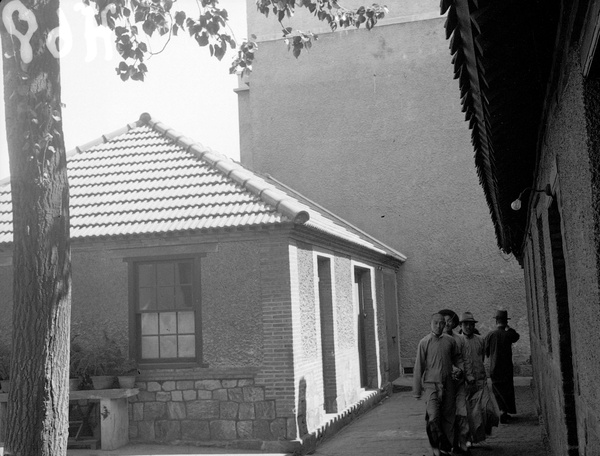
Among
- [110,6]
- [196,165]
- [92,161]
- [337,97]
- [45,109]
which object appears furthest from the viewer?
[337,97]

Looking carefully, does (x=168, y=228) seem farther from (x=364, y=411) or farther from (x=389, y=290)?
(x=389, y=290)

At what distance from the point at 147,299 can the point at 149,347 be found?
77cm

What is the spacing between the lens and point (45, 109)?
6.14 meters

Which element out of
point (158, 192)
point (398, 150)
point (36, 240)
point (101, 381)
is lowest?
point (101, 381)

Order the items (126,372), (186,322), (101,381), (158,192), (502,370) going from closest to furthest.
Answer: (101,381) → (126,372) → (186,322) → (158,192) → (502,370)

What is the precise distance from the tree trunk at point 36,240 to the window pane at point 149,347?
5598 millimetres

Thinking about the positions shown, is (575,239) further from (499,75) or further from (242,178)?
(242,178)

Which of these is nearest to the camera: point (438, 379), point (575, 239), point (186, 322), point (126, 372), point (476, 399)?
point (575, 239)

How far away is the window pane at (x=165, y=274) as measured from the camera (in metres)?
11.8

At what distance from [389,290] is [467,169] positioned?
13.3ft

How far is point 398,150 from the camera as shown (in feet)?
68.6

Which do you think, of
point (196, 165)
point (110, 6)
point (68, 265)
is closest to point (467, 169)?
point (196, 165)

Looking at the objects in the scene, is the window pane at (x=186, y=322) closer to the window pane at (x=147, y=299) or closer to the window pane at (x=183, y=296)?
the window pane at (x=183, y=296)

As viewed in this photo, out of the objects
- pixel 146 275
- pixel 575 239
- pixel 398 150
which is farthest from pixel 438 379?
pixel 398 150
